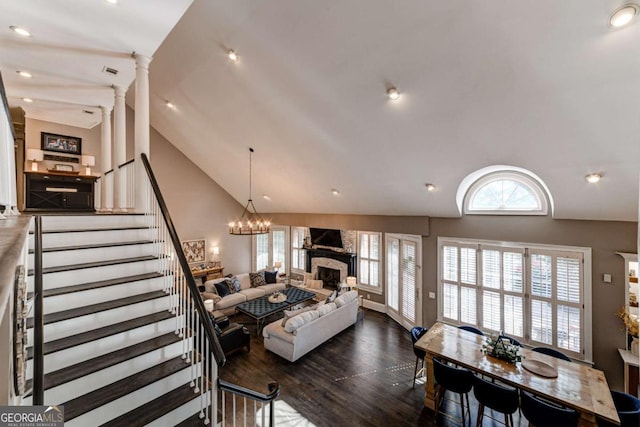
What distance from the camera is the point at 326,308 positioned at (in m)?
6.29

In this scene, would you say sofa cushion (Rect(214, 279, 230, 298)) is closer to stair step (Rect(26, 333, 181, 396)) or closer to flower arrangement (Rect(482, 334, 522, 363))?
stair step (Rect(26, 333, 181, 396))

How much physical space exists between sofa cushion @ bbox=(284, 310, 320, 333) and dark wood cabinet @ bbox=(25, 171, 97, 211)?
5.88m

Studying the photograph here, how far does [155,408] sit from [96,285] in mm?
1344

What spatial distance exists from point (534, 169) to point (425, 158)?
1629 millimetres

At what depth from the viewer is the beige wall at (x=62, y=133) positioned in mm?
6637

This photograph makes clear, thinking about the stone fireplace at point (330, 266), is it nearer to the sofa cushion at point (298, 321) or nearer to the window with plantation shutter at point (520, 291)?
the window with plantation shutter at point (520, 291)

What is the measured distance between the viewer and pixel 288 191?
825 centimetres

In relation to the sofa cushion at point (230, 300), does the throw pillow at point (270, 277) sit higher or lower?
higher

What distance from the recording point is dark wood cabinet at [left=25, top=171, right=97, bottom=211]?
20.3ft

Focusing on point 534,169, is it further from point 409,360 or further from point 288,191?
point 288,191

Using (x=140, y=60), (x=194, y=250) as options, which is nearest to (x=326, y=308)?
(x=140, y=60)

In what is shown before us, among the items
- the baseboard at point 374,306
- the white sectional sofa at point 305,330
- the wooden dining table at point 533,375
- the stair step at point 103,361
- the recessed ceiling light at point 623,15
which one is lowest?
the baseboard at point 374,306

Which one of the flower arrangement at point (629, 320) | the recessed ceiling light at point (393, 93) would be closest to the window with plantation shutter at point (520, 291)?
the flower arrangement at point (629, 320)

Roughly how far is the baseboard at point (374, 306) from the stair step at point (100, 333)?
6592 mm
